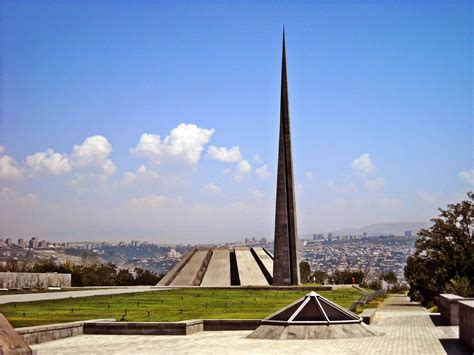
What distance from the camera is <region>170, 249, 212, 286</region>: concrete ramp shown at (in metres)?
48.3

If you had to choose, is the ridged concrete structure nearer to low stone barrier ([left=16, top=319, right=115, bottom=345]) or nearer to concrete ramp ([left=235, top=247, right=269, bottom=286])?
concrete ramp ([left=235, top=247, right=269, bottom=286])

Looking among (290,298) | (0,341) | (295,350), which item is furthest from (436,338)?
(290,298)

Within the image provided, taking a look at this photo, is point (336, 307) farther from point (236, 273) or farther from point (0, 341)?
point (236, 273)

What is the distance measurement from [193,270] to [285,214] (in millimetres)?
7997

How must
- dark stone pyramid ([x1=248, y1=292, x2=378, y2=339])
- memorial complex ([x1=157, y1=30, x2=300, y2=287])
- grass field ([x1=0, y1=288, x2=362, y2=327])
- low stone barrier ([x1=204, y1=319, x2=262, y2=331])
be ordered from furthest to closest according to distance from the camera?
1. memorial complex ([x1=157, y1=30, x2=300, y2=287])
2. grass field ([x1=0, y1=288, x2=362, y2=327])
3. low stone barrier ([x1=204, y1=319, x2=262, y2=331])
4. dark stone pyramid ([x1=248, y1=292, x2=378, y2=339])

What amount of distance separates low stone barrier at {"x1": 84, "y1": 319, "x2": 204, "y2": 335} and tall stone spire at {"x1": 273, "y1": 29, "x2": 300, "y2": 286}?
2583 cm

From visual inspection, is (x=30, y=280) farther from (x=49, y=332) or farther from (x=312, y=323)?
(x=312, y=323)

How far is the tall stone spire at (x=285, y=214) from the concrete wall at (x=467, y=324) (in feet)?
94.1

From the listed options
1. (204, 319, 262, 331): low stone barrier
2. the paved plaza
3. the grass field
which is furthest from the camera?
the grass field

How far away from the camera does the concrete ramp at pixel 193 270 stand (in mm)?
48312

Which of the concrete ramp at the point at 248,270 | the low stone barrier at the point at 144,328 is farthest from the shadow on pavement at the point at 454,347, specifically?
the concrete ramp at the point at 248,270

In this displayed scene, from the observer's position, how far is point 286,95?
155 ft

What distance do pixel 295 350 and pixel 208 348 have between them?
6.41ft

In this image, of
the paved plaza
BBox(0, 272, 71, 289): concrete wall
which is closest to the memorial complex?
BBox(0, 272, 71, 289): concrete wall
